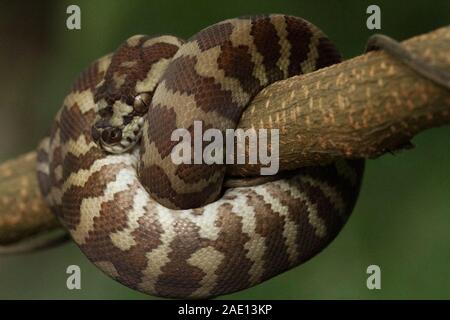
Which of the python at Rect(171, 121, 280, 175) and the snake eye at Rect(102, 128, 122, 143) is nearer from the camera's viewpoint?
the python at Rect(171, 121, 280, 175)

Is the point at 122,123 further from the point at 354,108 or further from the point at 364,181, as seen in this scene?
the point at 364,181

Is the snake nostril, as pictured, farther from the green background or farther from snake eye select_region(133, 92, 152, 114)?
the green background

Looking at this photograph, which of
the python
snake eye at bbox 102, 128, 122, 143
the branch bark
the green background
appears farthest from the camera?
the green background

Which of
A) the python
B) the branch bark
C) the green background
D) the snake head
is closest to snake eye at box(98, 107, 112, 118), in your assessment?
the snake head

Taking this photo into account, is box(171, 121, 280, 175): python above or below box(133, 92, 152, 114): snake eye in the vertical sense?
below

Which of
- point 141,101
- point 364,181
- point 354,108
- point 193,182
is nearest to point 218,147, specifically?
point 193,182

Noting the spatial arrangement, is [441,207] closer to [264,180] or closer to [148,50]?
[264,180]
